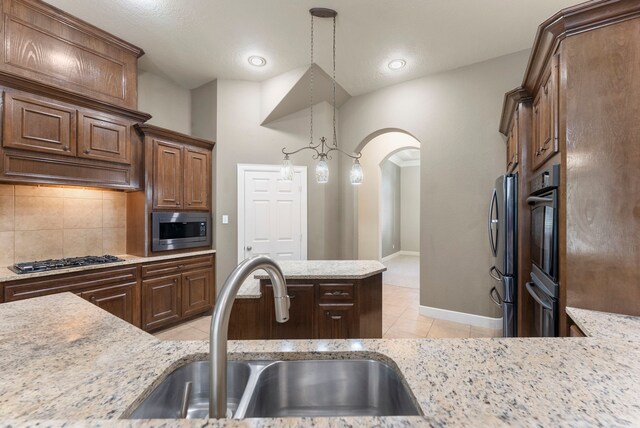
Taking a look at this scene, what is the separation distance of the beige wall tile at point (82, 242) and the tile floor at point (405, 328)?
3.87ft

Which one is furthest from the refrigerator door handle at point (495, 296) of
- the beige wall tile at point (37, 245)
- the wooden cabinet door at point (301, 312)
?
the beige wall tile at point (37, 245)

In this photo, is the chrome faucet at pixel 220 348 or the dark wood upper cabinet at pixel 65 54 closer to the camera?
the chrome faucet at pixel 220 348

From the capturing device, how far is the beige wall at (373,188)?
5551 mm

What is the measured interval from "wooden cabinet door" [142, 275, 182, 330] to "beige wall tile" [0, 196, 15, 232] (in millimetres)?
1219

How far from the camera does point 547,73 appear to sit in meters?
1.68

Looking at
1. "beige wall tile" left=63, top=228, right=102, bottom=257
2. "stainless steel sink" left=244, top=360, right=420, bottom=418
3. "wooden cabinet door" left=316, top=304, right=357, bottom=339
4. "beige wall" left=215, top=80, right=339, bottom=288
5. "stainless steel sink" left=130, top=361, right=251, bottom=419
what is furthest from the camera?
"beige wall" left=215, top=80, right=339, bottom=288

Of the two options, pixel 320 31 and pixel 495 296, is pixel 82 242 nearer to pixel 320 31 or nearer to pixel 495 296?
pixel 320 31

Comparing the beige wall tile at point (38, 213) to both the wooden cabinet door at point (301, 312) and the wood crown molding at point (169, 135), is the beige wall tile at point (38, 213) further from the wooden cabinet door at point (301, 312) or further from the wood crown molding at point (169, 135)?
the wooden cabinet door at point (301, 312)

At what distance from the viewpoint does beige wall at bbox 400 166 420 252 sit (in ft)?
29.7

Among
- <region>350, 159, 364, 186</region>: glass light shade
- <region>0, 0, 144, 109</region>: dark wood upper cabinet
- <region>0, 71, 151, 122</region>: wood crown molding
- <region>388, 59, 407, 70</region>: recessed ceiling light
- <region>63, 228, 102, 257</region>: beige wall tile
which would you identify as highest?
<region>388, 59, 407, 70</region>: recessed ceiling light

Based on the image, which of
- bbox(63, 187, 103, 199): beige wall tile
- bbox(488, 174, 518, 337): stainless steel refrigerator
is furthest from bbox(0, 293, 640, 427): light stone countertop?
bbox(63, 187, 103, 199): beige wall tile

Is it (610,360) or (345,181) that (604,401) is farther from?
(345,181)

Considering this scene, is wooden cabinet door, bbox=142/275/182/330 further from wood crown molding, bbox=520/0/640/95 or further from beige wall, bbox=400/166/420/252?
beige wall, bbox=400/166/420/252

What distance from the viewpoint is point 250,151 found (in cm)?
393
